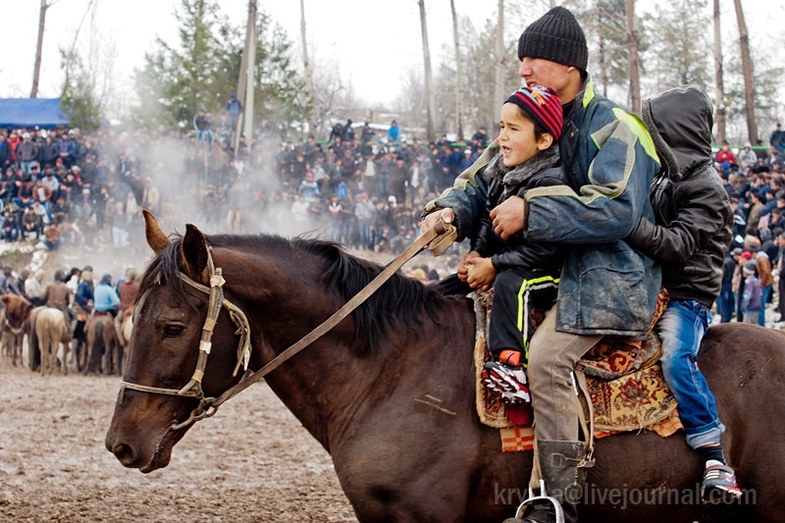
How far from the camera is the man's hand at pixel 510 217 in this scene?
3484 mm

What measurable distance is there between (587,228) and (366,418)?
1244 millimetres

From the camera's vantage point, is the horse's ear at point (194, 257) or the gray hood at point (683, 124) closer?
the horse's ear at point (194, 257)

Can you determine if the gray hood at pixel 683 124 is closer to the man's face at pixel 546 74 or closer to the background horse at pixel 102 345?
the man's face at pixel 546 74

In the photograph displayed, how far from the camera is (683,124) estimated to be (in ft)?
12.8

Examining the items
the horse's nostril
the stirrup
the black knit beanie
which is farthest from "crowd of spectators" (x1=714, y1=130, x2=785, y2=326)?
the horse's nostril

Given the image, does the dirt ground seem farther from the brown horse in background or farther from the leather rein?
the brown horse in background

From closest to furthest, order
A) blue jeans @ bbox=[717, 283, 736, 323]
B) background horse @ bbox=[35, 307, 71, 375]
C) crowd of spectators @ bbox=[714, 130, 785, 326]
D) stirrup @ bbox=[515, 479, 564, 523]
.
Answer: stirrup @ bbox=[515, 479, 564, 523] < crowd of spectators @ bbox=[714, 130, 785, 326] < background horse @ bbox=[35, 307, 71, 375] < blue jeans @ bbox=[717, 283, 736, 323]

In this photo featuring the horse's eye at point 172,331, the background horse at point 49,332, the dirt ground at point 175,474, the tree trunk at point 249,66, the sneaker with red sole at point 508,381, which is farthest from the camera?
the tree trunk at point 249,66

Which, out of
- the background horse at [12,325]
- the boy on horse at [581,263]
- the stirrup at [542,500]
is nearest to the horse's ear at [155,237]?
the boy on horse at [581,263]

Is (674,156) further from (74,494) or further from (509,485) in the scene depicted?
(74,494)

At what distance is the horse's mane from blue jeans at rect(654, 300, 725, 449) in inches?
40.9

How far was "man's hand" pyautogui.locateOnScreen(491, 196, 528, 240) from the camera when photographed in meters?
3.48

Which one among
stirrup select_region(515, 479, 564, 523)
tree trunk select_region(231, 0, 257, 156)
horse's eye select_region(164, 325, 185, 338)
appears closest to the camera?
stirrup select_region(515, 479, 564, 523)

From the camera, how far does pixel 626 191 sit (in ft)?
11.2
